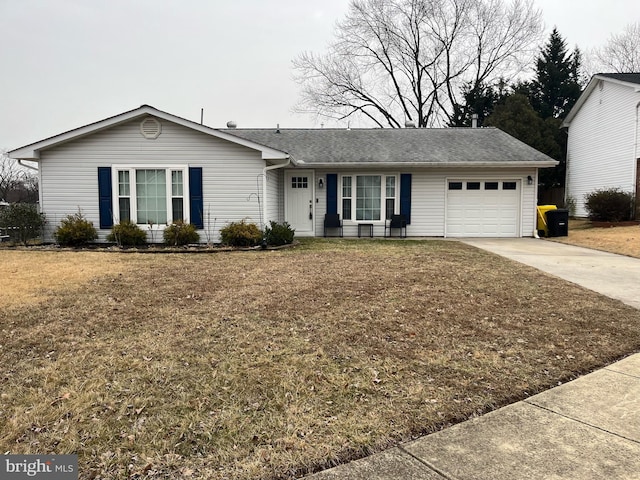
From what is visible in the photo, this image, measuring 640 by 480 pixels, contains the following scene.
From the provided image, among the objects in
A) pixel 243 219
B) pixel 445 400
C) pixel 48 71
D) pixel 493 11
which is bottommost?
pixel 445 400

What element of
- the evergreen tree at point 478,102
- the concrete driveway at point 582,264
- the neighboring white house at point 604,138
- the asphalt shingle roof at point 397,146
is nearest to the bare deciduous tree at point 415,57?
the evergreen tree at point 478,102

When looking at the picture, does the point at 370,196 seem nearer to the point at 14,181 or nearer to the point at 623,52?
the point at 14,181

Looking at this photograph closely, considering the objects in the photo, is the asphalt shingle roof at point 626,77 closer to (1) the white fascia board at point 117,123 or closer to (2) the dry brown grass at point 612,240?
(2) the dry brown grass at point 612,240

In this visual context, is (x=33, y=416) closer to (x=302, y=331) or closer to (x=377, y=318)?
(x=302, y=331)

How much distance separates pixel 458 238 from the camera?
14312 millimetres

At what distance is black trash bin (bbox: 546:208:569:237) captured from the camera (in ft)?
48.0

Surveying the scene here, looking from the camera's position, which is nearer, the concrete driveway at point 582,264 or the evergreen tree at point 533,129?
the concrete driveway at point 582,264

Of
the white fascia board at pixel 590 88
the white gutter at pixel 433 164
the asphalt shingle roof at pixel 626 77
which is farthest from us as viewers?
the asphalt shingle roof at pixel 626 77

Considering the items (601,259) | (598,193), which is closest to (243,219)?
(601,259)

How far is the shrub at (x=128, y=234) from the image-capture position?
36.3ft

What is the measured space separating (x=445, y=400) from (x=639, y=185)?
1811cm

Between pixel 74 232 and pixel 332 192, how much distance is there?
735 centimetres

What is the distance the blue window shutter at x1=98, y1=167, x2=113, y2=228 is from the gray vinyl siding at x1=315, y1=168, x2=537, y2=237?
6035 millimetres

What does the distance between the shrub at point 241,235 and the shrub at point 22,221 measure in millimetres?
4635
